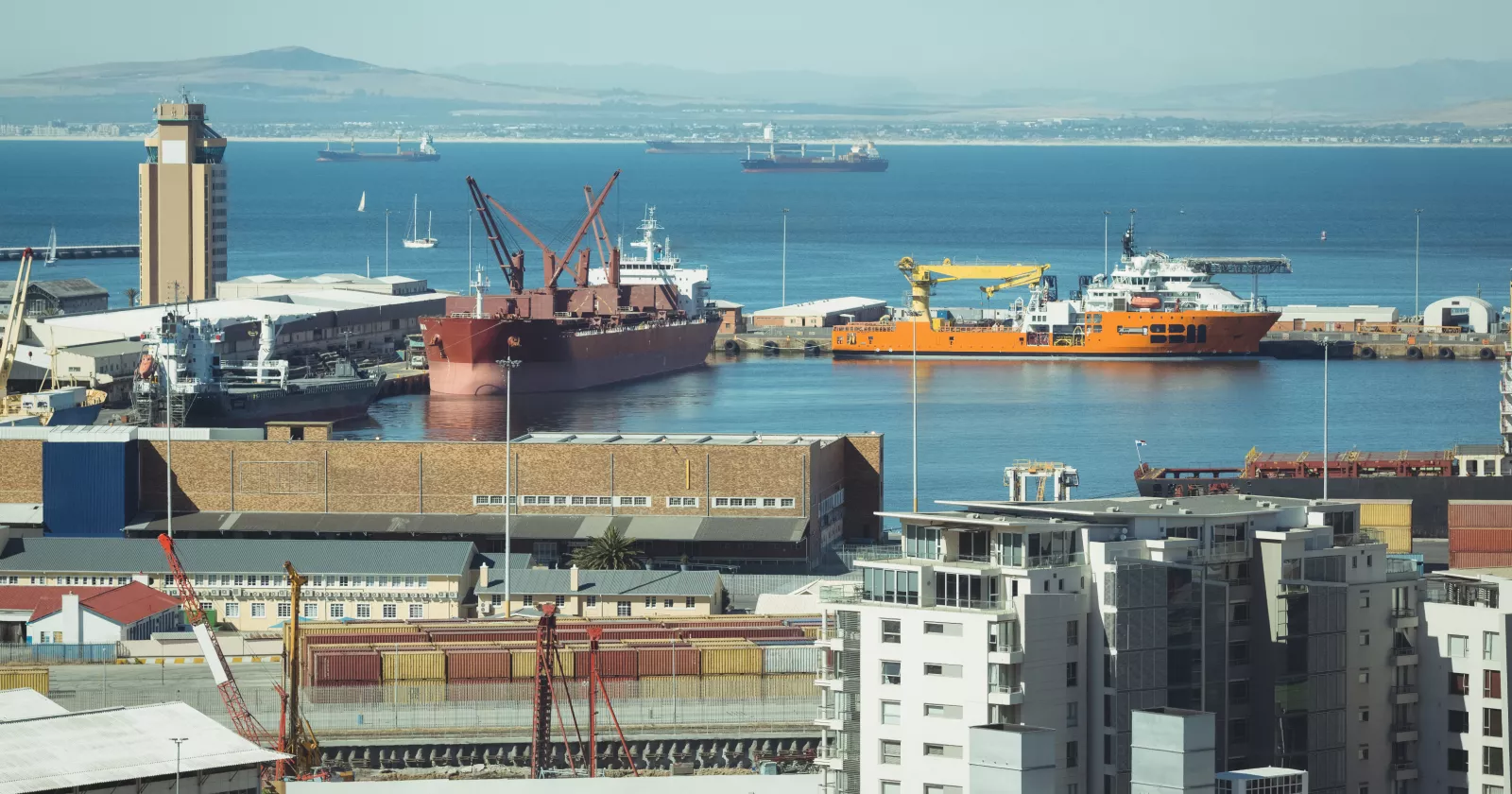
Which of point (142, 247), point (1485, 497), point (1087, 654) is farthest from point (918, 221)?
point (1087, 654)

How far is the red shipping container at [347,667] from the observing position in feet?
97.3

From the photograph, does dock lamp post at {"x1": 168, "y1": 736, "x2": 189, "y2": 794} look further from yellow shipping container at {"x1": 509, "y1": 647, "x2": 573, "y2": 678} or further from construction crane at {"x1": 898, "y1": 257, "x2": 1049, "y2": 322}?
construction crane at {"x1": 898, "y1": 257, "x2": 1049, "y2": 322}

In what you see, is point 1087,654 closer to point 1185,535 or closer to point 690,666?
point 1185,535

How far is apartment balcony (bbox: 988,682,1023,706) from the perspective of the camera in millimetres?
18156

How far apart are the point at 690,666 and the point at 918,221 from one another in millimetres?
129914

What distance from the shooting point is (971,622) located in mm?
18344

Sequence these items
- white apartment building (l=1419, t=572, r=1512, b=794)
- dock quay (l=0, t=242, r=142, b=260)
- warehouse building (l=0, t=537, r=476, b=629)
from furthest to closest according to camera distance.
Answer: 1. dock quay (l=0, t=242, r=142, b=260)
2. warehouse building (l=0, t=537, r=476, b=629)
3. white apartment building (l=1419, t=572, r=1512, b=794)

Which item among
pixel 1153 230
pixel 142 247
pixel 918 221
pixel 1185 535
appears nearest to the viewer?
pixel 1185 535

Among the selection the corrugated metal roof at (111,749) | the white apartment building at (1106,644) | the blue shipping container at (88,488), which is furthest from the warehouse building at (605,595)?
the white apartment building at (1106,644)

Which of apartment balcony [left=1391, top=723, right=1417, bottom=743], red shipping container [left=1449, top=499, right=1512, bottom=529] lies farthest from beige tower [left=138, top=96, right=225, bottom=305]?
apartment balcony [left=1391, top=723, right=1417, bottom=743]

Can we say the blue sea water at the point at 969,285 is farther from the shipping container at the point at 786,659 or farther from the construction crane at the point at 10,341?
the shipping container at the point at 786,659

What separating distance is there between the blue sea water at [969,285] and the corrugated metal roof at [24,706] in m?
25.9

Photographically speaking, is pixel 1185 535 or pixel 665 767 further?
pixel 665 767

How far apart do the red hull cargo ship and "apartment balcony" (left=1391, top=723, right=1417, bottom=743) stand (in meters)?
50.8
